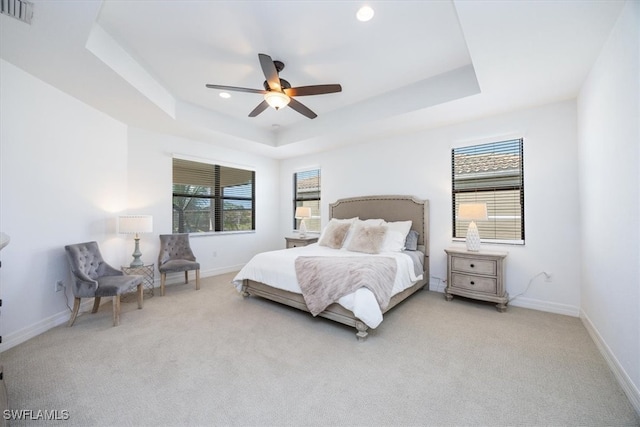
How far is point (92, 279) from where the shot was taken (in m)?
2.88

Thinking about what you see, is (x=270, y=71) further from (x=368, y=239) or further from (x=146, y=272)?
(x=146, y=272)

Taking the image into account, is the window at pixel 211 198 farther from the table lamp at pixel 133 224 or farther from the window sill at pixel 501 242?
the window sill at pixel 501 242

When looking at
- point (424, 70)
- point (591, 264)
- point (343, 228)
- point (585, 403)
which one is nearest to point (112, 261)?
point (343, 228)

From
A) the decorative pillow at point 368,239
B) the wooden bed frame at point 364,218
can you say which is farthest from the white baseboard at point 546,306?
the decorative pillow at point 368,239

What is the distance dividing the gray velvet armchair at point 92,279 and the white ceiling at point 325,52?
5.93 feet

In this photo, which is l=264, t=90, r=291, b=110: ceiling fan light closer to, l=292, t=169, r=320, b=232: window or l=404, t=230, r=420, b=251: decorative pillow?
l=404, t=230, r=420, b=251: decorative pillow

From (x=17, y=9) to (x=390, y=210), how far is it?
4433 mm

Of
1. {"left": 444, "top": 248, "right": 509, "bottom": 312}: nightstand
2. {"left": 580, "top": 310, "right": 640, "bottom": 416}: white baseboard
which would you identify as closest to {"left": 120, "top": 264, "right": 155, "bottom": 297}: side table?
{"left": 444, "top": 248, "right": 509, "bottom": 312}: nightstand

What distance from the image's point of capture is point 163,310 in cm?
322

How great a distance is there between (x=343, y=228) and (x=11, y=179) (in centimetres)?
376

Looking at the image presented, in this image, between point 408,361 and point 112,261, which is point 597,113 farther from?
point 112,261

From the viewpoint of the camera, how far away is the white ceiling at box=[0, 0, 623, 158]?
6.40 ft

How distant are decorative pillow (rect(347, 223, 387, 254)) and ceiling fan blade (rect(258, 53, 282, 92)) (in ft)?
7.33

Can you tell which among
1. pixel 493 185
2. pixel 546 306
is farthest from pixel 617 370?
pixel 493 185
